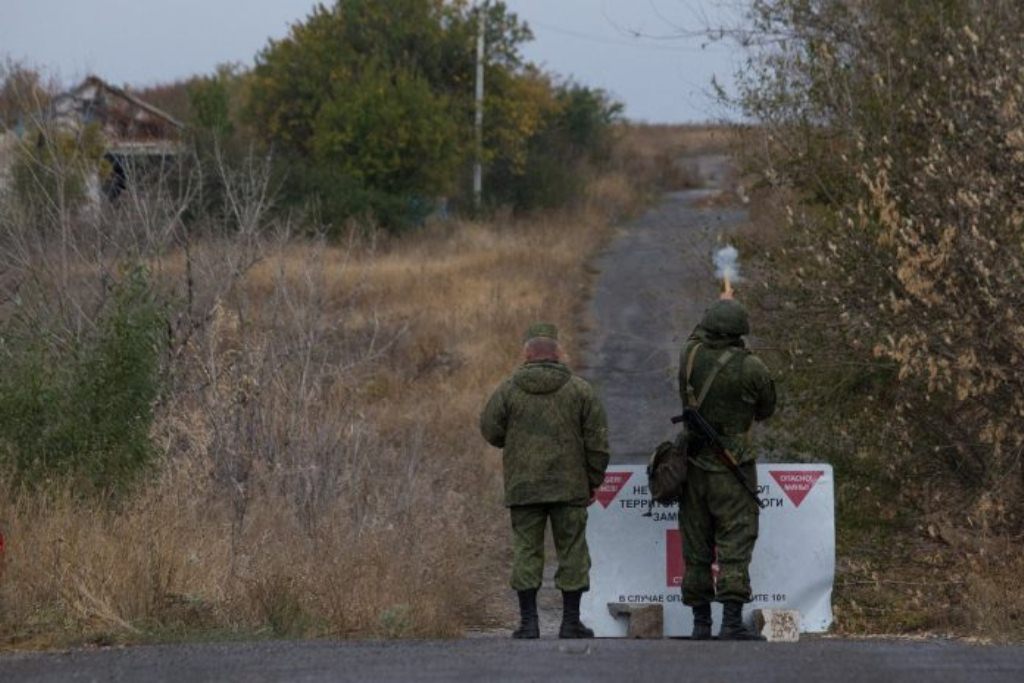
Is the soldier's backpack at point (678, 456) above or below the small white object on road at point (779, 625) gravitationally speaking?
above

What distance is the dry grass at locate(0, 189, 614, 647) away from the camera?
8.74 metres

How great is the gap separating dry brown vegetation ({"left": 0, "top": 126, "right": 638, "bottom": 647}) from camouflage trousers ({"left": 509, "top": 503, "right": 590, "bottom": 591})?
0.67 meters

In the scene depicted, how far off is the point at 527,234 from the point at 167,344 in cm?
1976

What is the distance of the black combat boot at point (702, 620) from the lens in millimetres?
9078

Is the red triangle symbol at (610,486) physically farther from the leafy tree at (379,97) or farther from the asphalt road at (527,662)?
the leafy tree at (379,97)

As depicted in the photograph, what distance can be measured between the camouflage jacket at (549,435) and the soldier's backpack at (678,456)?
12.3 inches

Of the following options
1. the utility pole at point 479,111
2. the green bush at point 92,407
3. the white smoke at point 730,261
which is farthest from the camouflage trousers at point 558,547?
the utility pole at point 479,111

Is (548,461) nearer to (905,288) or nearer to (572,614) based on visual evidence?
(572,614)

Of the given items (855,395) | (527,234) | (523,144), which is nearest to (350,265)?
(527,234)

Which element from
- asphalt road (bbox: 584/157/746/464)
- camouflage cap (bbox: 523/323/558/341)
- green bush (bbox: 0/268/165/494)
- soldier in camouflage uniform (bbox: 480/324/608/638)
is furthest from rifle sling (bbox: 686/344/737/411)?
asphalt road (bbox: 584/157/746/464)

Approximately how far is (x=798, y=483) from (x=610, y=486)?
1089 millimetres

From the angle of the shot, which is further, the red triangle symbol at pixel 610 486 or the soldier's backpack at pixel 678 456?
→ the red triangle symbol at pixel 610 486

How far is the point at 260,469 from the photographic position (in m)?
12.9

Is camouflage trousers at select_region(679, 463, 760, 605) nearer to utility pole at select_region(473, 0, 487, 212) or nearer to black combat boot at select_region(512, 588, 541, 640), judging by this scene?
black combat boot at select_region(512, 588, 541, 640)
